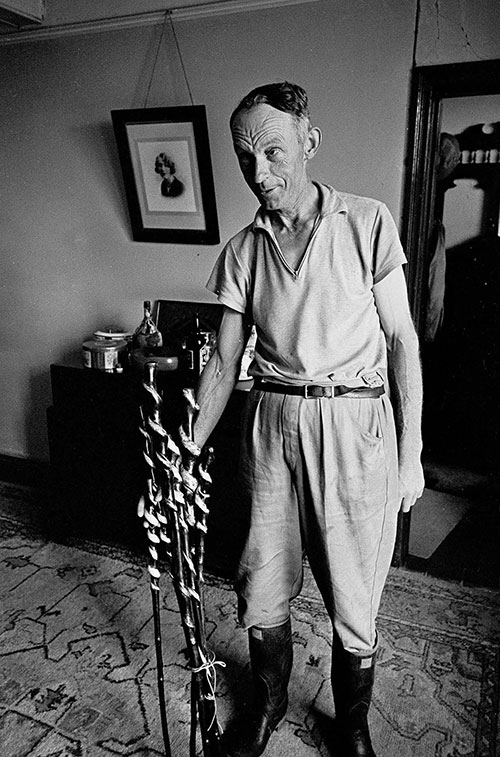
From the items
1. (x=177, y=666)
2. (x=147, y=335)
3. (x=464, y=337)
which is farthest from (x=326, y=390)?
(x=464, y=337)

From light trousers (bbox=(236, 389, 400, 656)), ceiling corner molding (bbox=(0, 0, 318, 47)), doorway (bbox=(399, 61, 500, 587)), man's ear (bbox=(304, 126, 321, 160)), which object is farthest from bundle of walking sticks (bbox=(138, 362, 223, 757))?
doorway (bbox=(399, 61, 500, 587))

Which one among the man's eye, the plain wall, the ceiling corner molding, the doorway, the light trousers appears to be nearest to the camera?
the man's eye

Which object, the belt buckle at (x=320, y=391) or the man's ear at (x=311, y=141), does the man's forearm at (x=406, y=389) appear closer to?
the belt buckle at (x=320, y=391)

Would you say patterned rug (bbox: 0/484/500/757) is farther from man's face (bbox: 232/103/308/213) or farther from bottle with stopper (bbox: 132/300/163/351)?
man's face (bbox: 232/103/308/213)

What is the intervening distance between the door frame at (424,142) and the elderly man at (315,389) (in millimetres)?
889

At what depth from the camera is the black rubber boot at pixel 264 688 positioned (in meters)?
1.89

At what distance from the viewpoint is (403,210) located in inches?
100

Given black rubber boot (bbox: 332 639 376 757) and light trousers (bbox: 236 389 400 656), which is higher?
light trousers (bbox: 236 389 400 656)

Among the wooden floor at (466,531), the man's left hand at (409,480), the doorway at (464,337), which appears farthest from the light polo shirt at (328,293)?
the doorway at (464,337)

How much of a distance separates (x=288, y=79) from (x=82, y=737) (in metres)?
2.41

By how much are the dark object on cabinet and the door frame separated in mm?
841

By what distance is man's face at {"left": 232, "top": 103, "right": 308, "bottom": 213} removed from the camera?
156 cm

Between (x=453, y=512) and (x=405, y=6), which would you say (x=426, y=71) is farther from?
(x=453, y=512)

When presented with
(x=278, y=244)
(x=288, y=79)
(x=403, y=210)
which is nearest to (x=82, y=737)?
(x=278, y=244)
